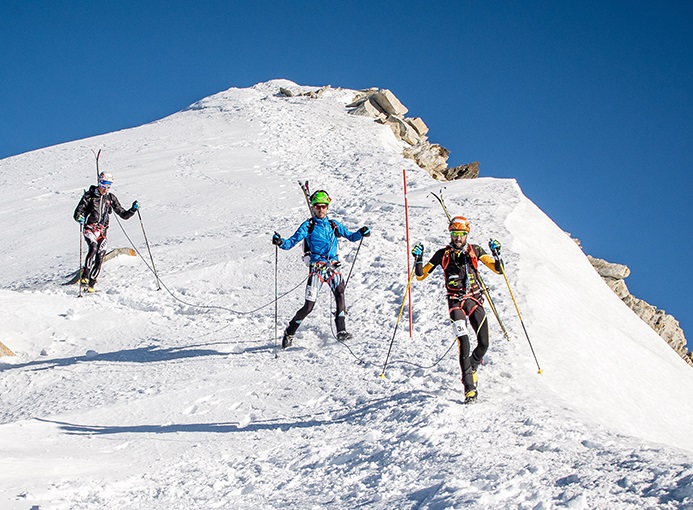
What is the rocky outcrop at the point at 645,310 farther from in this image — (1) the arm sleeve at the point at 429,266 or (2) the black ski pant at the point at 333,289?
(1) the arm sleeve at the point at 429,266

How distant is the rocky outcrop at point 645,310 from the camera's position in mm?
23469

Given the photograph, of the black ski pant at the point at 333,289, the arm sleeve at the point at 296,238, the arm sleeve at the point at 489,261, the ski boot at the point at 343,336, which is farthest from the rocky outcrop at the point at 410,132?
the arm sleeve at the point at 489,261

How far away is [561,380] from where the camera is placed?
8.69 metres

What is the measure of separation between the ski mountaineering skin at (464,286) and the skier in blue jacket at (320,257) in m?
1.88

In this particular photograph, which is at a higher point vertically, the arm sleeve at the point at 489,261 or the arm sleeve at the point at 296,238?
the arm sleeve at the point at 296,238

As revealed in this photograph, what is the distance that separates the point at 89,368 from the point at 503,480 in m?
7.15

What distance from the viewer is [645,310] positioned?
24.1 metres

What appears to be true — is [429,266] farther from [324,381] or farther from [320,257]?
[320,257]

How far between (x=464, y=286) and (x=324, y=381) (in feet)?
7.19

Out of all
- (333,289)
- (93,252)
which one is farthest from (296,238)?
(93,252)

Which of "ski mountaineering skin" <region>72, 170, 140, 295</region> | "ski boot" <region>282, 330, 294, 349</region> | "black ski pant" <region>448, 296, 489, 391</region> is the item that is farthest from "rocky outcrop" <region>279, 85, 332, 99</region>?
"black ski pant" <region>448, 296, 489, 391</region>

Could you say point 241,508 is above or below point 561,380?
below

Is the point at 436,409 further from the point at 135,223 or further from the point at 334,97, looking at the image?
the point at 334,97

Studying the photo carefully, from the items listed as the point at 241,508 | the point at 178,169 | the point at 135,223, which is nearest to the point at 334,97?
the point at 178,169
